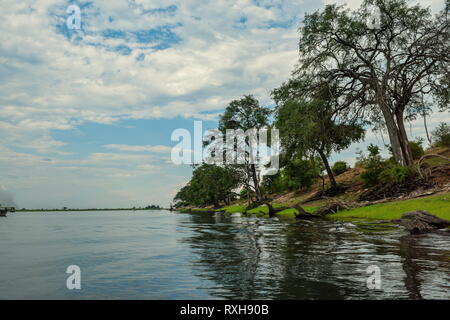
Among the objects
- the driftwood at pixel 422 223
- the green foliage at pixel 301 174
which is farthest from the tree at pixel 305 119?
the green foliage at pixel 301 174

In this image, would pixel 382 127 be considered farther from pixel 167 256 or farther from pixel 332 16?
pixel 167 256

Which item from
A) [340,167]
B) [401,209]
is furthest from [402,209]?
[340,167]

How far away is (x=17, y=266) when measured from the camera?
33.3 ft

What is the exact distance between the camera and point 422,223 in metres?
15.5

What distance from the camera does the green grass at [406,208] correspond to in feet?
63.0

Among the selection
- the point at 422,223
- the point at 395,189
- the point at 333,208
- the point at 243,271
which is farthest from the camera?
the point at 333,208

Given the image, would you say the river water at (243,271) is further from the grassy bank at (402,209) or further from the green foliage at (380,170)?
the green foliage at (380,170)

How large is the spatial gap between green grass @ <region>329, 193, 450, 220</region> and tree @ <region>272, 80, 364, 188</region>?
809cm

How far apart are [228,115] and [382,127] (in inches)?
1073

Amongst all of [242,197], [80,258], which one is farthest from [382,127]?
[242,197]

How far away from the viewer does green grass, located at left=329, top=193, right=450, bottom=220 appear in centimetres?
1921

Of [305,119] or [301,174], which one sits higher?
[305,119]

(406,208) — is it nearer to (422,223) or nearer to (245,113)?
(422,223)

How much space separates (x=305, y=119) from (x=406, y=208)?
39.1 ft
